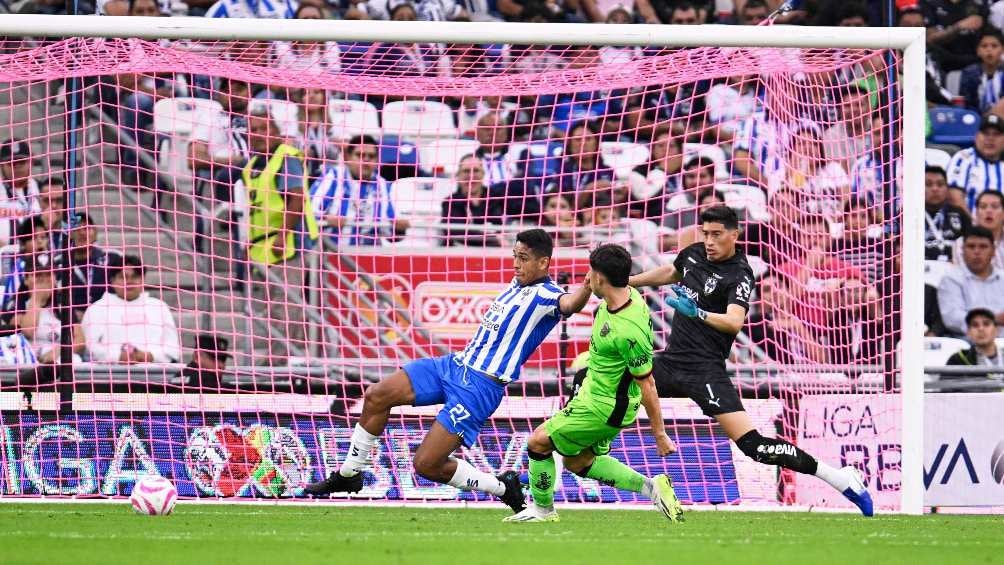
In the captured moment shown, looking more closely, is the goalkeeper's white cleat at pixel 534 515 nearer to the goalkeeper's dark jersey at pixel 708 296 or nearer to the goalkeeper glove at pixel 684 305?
the goalkeeper's dark jersey at pixel 708 296

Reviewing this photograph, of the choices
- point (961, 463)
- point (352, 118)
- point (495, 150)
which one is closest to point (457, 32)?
point (352, 118)

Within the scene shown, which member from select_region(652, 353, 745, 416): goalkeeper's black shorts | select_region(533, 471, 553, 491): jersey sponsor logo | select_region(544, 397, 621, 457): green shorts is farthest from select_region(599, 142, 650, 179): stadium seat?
select_region(533, 471, 553, 491): jersey sponsor logo

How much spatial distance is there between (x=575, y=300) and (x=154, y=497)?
285cm

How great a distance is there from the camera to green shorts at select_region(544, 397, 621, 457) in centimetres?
878

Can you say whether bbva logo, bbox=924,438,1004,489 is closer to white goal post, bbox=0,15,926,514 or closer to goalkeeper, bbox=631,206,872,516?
white goal post, bbox=0,15,926,514

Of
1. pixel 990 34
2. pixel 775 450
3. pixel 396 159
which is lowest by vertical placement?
pixel 775 450

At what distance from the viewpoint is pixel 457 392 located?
30.5ft

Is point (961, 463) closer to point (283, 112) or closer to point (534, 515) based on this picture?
point (534, 515)

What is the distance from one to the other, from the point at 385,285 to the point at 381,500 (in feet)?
6.89

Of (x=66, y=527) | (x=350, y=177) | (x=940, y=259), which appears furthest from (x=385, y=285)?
(x=940, y=259)

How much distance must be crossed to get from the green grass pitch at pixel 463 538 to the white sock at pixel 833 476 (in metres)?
0.24

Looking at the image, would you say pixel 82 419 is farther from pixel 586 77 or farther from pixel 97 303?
pixel 586 77

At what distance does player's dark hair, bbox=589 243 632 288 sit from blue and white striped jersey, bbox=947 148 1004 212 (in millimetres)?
7872

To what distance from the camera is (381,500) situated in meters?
11.2
